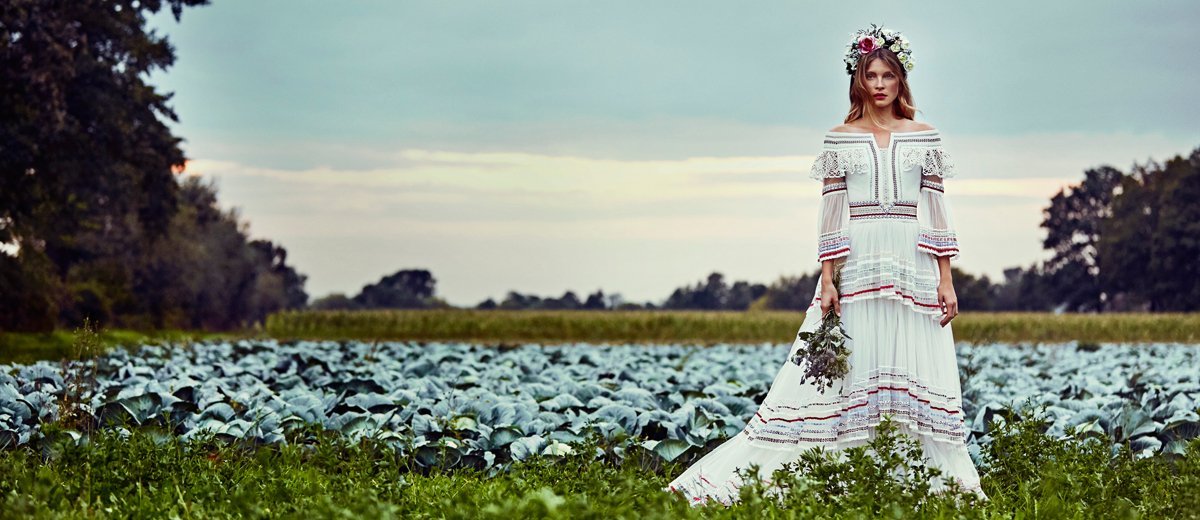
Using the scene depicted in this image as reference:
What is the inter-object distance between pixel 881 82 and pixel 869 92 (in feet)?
0.26

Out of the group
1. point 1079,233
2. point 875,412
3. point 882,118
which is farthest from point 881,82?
point 1079,233

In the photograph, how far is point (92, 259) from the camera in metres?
35.6

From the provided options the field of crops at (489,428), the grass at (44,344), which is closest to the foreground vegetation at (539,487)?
the field of crops at (489,428)

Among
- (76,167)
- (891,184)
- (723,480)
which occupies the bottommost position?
(723,480)

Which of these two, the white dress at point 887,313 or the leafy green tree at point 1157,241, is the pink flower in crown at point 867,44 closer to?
Result: the white dress at point 887,313

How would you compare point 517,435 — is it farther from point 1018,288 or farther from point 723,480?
point 1018,288

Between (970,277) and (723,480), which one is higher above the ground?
(970,277)

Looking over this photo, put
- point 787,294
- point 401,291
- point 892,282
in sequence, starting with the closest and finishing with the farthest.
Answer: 1. point 892,282
2. point 787,294
3. point 401,291

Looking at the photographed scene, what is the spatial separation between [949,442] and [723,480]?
118cm

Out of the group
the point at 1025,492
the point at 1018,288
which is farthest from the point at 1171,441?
the point at 1018,288

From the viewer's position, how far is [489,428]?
6020mm

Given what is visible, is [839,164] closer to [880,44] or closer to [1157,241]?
[880,44]

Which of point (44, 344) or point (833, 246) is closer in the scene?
point (833, 246)

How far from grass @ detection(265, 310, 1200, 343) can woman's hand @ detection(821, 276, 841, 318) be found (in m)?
15.1
